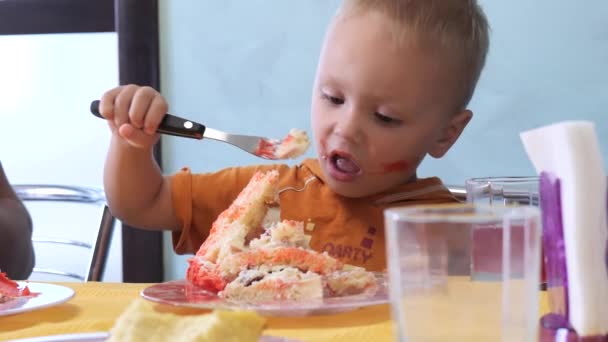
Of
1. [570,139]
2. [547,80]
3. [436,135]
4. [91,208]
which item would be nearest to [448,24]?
[436,135]

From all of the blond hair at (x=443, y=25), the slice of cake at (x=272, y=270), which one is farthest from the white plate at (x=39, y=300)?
the blond hair at (x=443, y=25)

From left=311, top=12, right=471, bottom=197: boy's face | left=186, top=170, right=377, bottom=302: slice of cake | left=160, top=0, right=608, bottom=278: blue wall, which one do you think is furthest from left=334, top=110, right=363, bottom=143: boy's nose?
left=160, top=0, right=608, bottom=278: blue wall

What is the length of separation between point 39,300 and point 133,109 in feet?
1.08

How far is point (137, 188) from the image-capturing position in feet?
4.32

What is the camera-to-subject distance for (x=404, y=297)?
1.65 feet

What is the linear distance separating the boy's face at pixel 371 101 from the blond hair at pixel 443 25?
2cm

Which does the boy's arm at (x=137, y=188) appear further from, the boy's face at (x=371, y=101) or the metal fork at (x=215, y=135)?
the boy's face at (x=371, y=101)

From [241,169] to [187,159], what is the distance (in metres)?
1.04

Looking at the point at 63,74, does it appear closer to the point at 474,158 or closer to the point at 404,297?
the point at 474,158

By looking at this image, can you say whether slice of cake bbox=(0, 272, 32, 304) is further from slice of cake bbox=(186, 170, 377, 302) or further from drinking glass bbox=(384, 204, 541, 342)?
drinking glass bbox=(384, 204, 541, 342)

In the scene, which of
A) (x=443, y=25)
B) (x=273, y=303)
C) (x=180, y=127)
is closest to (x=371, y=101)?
(x=443, y=25)

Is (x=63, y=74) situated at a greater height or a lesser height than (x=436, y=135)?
greater

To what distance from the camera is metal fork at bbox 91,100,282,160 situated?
1.03 metres

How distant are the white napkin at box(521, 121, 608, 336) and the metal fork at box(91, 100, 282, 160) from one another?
22.1 inches
